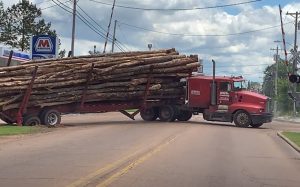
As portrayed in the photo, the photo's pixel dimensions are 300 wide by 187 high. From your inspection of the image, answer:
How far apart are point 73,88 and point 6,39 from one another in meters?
35.2

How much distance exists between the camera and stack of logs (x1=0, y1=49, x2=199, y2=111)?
25.8m

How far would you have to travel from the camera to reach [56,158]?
14094 millimetres

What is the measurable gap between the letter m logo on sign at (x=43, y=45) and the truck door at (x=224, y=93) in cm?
951

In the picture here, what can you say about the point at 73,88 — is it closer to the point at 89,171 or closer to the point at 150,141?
the point at 150,141

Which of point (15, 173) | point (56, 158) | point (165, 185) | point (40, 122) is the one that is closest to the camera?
point (165, 185)

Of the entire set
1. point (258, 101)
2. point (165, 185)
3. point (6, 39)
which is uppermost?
point (6, 39)

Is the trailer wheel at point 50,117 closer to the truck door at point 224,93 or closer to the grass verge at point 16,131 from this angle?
the grass verge at point 16,131

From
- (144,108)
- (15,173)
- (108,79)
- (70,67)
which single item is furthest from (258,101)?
(15,173)

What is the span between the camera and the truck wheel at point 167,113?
3173 cm

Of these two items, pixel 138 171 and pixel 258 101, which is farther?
Result: pixel 258 101

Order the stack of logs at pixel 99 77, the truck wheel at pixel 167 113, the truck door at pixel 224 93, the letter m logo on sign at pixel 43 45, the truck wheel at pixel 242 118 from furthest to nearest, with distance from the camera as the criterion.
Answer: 1. the truck wheel at pixel 167 113
2. the truck door at pixel 224 93
3. the letter m logo on sign at pixel 43 45
4. the truck wheel at pixel 242 118
5. the stack of logs at pixel 99 77

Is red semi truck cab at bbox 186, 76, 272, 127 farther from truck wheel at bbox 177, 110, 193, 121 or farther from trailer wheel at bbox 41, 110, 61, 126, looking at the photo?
trailer wheel at bbox 41, 110, 61, 126

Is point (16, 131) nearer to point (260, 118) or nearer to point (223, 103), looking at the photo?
point (223, 103)

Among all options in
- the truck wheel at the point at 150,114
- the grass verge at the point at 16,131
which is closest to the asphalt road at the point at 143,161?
the grass verge at the point at 16,131
